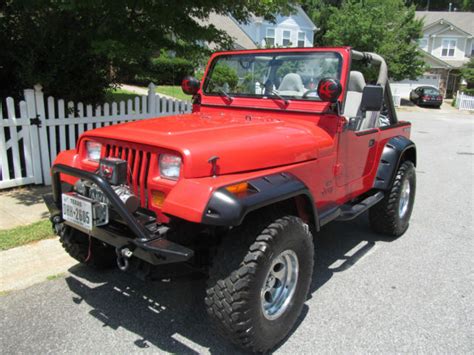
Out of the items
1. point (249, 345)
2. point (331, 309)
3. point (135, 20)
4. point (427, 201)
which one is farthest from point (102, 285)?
point (427, 201)

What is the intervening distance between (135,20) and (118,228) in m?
4.19

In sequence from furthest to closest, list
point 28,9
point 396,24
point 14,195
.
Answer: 1. point 396,24
2. point 28,9
3. point 14,195

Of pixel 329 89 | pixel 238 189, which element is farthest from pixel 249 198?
pixel 329 89

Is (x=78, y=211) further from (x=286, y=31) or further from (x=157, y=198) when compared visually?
(x=286, y=31)

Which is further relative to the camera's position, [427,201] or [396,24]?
[396,24]

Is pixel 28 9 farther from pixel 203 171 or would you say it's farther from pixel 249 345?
pixel 249 345

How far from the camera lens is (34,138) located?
5617 mm

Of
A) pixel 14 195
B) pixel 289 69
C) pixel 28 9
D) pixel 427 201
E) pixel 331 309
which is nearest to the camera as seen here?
pixel 331 309

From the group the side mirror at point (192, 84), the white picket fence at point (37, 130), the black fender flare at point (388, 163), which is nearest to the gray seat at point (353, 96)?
the black fender flare at point (388, 163)

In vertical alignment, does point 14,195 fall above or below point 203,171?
below

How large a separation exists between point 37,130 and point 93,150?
2964 mm

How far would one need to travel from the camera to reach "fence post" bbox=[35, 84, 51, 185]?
5.54 meters

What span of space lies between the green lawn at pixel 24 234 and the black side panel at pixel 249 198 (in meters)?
2.73

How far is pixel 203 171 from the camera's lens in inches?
99.3
